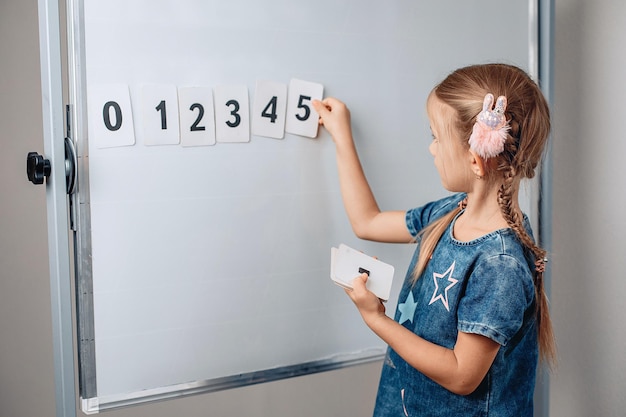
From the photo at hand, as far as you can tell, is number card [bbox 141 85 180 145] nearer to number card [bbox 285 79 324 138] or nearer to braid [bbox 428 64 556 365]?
number card [bbox 285 79 324 138]

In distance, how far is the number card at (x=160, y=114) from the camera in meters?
1.10

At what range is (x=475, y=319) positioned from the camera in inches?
39.4

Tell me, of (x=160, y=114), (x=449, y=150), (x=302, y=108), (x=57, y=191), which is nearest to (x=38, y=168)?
(x=57, y=191)

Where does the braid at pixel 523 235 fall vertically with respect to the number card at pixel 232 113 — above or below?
below

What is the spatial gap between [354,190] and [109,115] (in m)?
0.45

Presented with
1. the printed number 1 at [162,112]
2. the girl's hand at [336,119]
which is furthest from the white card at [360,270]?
the printed number 1 at [162,112]

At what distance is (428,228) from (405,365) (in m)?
0.24

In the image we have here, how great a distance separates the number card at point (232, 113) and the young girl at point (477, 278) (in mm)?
313

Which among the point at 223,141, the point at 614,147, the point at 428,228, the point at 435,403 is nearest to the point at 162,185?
the point at 223,141

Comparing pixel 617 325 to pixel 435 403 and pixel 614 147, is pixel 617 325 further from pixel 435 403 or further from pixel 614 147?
pixel 435 403

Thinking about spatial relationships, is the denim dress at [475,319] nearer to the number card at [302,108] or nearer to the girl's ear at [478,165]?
the girl's ear at [478,165]

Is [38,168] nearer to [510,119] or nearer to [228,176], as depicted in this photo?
[228,176]

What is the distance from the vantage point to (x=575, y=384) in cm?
178

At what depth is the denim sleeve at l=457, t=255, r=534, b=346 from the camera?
0.99 m
